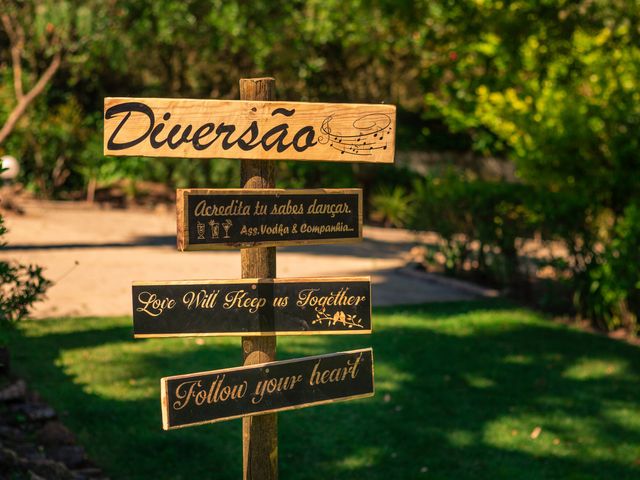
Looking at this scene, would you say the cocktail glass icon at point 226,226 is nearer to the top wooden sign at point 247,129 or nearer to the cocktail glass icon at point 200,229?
the cocktail glass icon at point 200,229

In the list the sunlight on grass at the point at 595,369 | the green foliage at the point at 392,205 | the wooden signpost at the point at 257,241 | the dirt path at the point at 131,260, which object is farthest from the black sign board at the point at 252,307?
the green foliage at the point at 392,205

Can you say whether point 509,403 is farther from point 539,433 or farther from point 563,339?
point 563,339

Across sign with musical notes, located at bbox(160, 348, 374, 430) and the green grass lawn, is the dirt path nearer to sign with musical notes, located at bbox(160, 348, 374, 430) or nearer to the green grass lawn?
the green grass lawn

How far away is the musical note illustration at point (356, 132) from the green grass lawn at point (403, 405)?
8.40ft

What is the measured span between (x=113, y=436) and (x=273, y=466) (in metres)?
2.38

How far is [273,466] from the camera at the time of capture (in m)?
3.58

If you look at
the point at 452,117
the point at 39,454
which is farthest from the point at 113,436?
the point at 452,117

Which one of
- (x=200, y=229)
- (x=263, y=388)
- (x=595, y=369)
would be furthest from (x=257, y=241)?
(x=595, y=369)

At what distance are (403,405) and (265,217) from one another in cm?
345

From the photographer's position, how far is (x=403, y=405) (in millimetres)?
6488

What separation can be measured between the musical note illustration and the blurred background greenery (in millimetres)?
2887

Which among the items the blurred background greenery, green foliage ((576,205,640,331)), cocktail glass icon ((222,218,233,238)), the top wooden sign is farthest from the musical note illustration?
green foliage ((576,205,640,331))

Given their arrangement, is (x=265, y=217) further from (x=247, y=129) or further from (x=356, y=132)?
(x=356, y=132)

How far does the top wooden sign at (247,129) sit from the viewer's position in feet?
10.7
